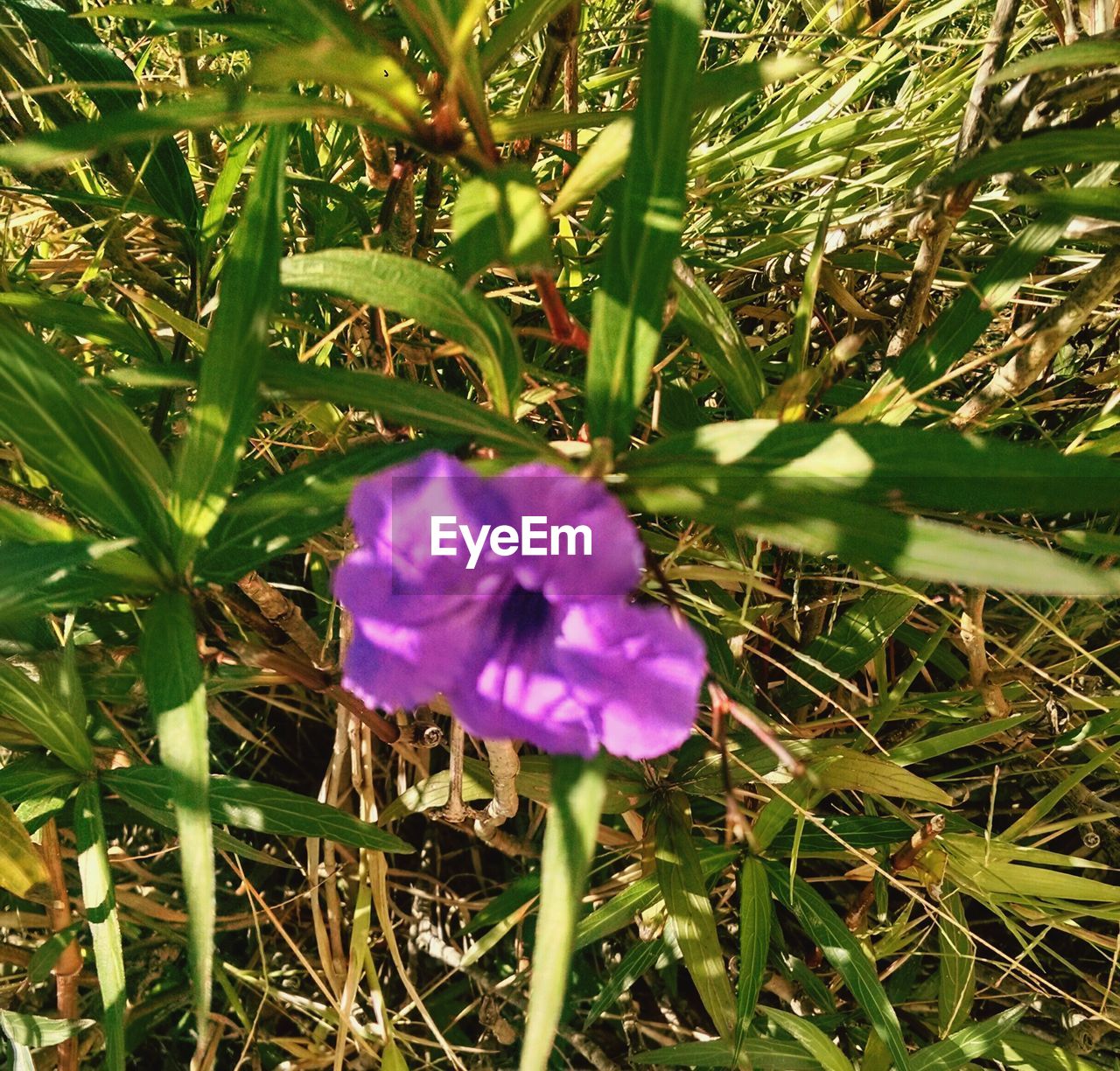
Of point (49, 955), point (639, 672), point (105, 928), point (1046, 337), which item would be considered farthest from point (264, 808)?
point (1046, 337)

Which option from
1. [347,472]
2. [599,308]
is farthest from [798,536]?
[347,472]

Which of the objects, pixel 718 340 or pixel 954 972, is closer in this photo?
pixel 718 340

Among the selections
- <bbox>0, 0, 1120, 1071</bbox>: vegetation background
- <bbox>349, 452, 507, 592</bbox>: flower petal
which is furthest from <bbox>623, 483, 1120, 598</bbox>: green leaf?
<bbox>349, 452, 507, 592</bbox>: flower petal

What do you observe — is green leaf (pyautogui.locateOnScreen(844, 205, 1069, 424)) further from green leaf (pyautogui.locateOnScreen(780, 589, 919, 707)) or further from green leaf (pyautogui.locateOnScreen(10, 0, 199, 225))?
green leaf (pyautogui.locateOnScreen(10, 0, 199, 225))

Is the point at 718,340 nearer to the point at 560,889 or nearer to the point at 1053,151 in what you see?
the point at 1053,151

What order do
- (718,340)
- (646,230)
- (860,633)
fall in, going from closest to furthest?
(646,230), (718,340), (860,633)

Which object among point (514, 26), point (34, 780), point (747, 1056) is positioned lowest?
point (747, 1056)
